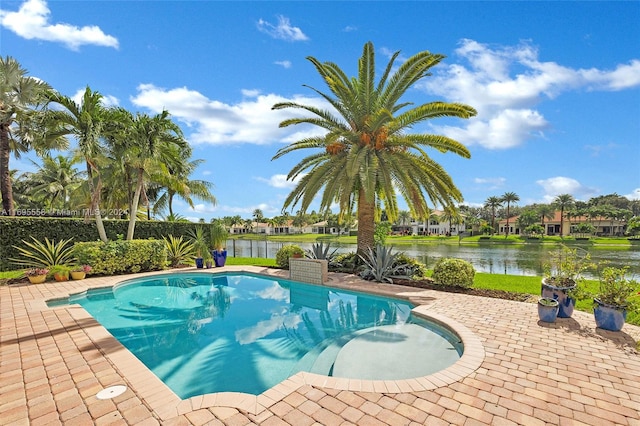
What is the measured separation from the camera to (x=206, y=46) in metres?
10.4

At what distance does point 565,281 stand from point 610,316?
1054 mm

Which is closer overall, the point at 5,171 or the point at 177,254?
the point at 5,171

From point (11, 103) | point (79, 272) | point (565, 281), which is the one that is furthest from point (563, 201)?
point (11, 103)

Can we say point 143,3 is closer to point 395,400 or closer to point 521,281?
point 395,400

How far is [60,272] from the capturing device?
10797mm

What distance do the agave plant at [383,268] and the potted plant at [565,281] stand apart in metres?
4.73

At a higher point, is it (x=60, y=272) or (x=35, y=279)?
(x=60, y=272)

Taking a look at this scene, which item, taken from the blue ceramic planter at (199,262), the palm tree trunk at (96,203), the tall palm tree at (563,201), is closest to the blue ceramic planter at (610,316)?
the blue ceramic planter at (199,262)

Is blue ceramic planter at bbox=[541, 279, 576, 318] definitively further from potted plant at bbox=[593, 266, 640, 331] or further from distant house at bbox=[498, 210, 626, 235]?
distant house at bbox=[498, 210, 626, 235]

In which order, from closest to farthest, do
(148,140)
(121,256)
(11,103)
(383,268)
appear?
(383,268), (121,256), (148,140), (11,103)

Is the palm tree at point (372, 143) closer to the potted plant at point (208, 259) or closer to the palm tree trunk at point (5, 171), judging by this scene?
the potted plant at point (208, 259)

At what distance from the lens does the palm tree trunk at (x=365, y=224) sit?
40.4ft

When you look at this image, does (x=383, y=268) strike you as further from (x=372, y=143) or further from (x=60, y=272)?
(x=60, y=272)

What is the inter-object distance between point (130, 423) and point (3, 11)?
12349 mm
